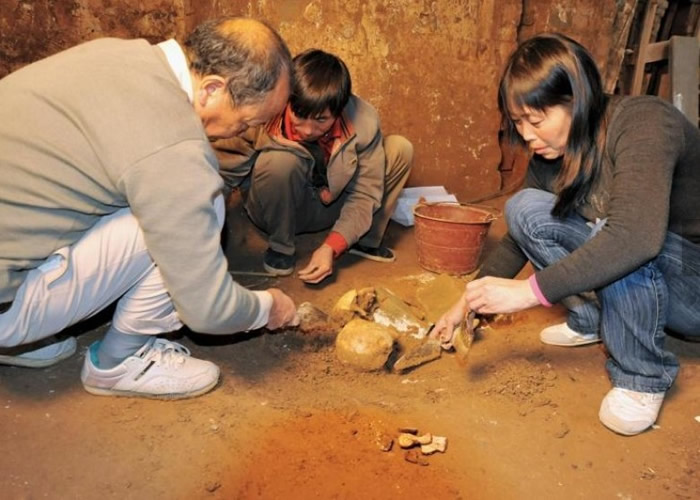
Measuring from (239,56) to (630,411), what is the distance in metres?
1.74

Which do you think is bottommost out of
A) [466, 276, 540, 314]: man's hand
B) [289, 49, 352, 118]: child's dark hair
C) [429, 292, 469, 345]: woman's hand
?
[429, 292, 469, 345]: woman's hand

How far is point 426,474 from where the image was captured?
72.2 inches

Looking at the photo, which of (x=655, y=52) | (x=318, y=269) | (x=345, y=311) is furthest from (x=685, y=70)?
(x=345, y=311)

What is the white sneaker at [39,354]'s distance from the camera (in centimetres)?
218

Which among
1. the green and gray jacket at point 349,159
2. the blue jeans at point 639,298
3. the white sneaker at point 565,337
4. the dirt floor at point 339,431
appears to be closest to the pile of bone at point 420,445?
the dirt floor at point 339,431

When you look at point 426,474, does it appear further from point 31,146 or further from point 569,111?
point 31,146

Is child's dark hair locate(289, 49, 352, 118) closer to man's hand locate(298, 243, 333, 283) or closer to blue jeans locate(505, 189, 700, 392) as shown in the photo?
man's hand locate(298, 243, 333, 283)

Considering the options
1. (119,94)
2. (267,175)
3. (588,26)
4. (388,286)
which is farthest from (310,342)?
(588,26)

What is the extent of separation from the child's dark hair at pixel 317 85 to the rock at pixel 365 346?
1.03 m

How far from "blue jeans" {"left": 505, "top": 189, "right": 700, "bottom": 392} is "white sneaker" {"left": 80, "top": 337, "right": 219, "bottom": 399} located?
4.47 feet

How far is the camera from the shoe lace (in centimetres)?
211

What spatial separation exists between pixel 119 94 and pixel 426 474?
1422 mm

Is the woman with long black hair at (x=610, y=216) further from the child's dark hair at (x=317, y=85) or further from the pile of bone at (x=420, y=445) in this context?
the child's dark hair at (x=317, y=85)

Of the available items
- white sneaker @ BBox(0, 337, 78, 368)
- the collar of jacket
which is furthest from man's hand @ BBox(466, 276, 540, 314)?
white sneaker @ BBox(0, 337, 78, 368)
